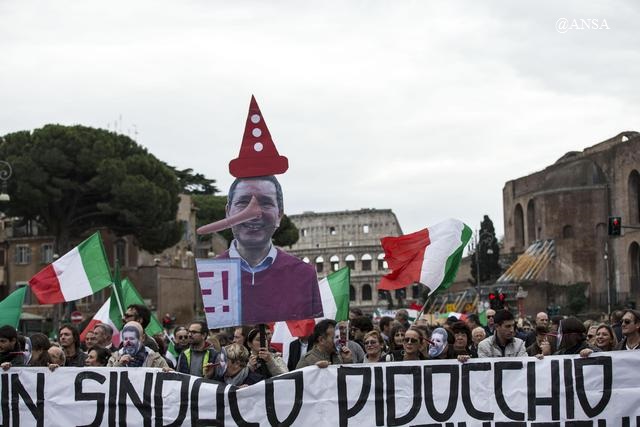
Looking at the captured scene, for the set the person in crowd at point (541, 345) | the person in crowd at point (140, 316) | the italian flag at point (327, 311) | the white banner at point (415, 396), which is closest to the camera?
the white banner at point (415, 396)

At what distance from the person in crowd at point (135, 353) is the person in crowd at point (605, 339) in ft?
12.2

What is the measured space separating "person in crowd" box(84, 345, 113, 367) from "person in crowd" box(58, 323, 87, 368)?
12cm

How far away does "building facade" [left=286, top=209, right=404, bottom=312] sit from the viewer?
159m

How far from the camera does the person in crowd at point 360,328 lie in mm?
12052

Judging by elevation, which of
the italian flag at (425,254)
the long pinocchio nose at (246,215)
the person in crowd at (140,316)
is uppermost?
the long pinocchio nose at (246,215)

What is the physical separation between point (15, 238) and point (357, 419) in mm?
61735

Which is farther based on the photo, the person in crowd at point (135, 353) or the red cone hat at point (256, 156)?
the person in crowd at point (135, 353)

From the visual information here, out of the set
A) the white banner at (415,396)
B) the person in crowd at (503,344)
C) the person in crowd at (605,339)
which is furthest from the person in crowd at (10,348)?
the person in crowd at (605,339)

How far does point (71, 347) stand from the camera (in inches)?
420

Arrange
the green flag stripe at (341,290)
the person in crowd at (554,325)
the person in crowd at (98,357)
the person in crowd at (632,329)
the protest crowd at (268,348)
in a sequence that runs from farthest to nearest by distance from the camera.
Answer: the green flag stripe at (341,290) < the person in crowd at (554,325) < the person in crowd at (98,357) < the person in crowd at (632,329) < the protest crowd at (268,348)

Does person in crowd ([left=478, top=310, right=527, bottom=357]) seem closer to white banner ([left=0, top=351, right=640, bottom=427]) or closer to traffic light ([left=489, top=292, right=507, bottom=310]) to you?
white banner ([left=0, top=351, right=640, bottom=427])

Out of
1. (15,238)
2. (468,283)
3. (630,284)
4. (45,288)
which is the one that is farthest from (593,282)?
(45,288)

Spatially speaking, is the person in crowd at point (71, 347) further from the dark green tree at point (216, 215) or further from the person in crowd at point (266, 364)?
the dark green tree at point (216, 215)

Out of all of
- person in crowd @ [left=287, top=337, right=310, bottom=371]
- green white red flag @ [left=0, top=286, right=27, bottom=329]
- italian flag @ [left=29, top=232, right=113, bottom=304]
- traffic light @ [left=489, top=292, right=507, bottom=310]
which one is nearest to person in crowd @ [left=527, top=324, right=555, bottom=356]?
person in crowd @ [left=287, top=337, right=310, bottom=371]
